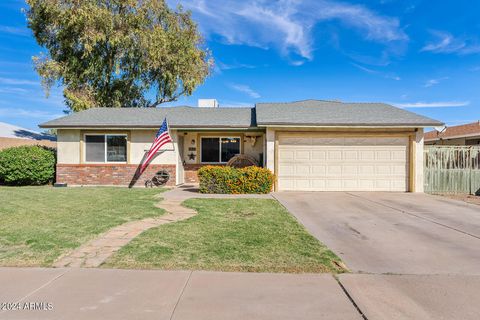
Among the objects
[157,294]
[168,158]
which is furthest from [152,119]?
[157,294]

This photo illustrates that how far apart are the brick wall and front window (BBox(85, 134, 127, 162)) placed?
37 cm

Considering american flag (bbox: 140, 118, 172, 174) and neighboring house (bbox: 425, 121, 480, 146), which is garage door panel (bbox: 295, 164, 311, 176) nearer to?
american flag (bbox: 140, 118, 172, 174)

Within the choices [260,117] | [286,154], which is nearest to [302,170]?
[286,154]

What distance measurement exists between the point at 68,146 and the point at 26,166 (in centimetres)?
198

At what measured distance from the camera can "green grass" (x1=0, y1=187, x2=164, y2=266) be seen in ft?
15.5

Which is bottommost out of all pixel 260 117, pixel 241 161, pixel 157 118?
pixel 241 161

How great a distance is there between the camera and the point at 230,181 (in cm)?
1180

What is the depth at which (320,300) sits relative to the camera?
3.31m

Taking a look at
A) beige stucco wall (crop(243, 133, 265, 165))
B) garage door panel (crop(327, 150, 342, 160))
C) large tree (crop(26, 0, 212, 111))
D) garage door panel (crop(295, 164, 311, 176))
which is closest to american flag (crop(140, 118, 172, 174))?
beige stucco wall (crop(243, 133, 265, 165))

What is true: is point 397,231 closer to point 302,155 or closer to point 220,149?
point 302,155

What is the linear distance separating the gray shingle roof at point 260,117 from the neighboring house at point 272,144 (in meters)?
0.04

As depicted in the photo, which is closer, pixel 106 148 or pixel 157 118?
pixel 106 148

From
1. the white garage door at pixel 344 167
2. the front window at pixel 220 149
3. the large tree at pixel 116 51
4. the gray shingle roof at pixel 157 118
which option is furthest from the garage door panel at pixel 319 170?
the large tree at pixel 116 51

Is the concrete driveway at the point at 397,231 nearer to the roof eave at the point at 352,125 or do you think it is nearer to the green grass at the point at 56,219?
the roof eave at the point at 352,125
